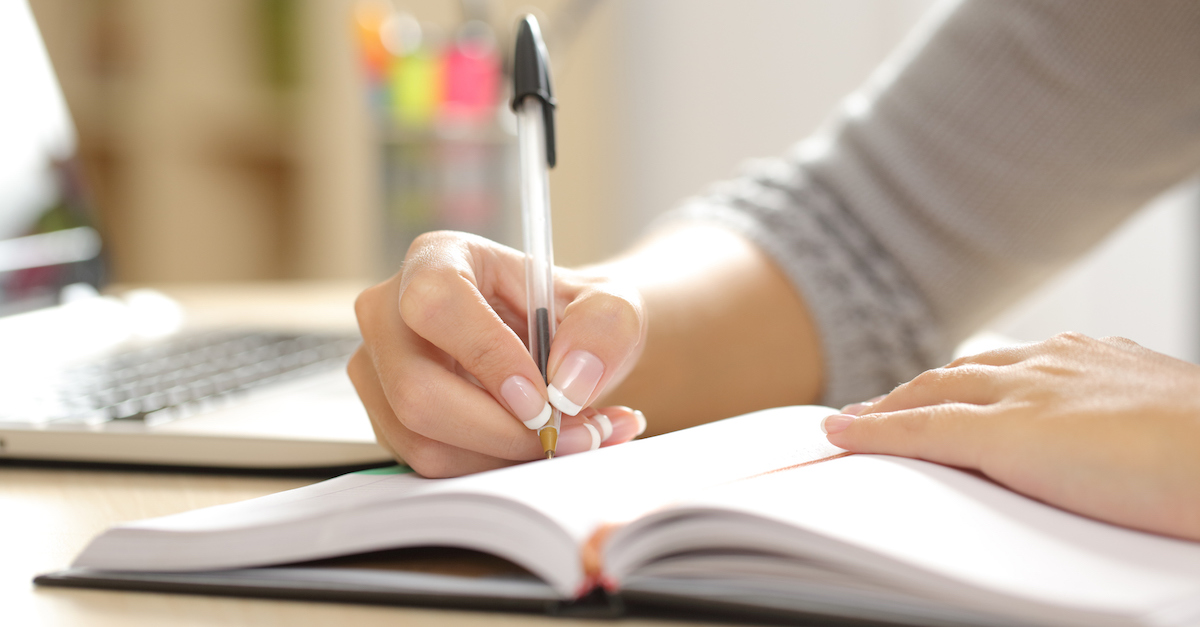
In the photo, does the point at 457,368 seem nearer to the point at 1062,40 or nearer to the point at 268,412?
the point at 268,412

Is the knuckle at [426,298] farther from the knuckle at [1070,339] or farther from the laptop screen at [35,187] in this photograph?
the laptop screen at [35,187]

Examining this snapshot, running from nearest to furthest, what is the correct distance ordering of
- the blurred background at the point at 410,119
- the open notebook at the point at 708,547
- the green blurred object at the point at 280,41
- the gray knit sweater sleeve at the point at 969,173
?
the open notebook at the point at 708,547, the gray knit sweater sleeve at the point at 969,173, the blurred background at the point at 410,119, the green blurred object at the point at 280,41

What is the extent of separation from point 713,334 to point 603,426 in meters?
0.22

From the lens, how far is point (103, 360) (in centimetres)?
74

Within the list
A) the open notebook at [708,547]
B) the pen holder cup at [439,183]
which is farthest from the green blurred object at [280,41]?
the open notebook at [708,547]

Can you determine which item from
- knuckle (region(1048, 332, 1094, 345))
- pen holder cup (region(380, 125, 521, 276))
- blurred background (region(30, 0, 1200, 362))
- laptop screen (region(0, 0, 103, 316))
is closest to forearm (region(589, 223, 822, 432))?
knuckle (region(1048, 332, 1094, 345))

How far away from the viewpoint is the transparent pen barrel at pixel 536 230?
0.39 metres

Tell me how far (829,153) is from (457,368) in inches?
16.3

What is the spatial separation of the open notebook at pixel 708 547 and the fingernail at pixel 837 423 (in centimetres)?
3

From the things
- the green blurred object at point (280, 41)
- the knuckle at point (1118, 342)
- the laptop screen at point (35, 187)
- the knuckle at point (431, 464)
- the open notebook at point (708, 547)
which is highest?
the green blurred object at point (280, 41)

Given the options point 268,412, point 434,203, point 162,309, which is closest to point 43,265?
point 162,309

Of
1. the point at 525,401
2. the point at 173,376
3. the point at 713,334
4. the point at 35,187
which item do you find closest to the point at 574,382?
the point at 525,401

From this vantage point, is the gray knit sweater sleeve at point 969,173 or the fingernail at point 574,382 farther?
the gray knit sweater sleeve at point 969,173

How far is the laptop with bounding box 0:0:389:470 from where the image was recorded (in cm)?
47
